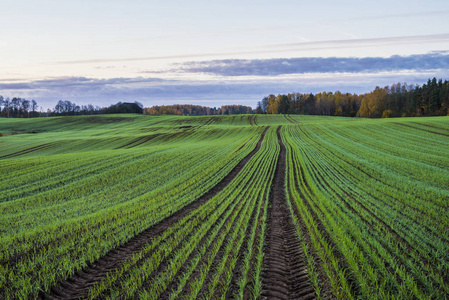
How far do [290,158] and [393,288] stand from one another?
20534mm

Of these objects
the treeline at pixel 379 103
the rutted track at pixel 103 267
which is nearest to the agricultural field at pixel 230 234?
the rutted track at pixel 103 267

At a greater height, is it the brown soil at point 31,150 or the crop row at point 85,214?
the brown soil at point 31,150

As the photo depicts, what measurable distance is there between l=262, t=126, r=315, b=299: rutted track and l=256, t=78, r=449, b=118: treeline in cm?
10389

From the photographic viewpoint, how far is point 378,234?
27.9 ft

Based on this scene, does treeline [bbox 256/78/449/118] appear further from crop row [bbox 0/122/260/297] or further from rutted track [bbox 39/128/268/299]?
rutted track [bbox 39/128/268/299]

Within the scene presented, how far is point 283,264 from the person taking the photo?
7012 millimetres

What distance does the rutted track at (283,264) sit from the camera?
229 inches

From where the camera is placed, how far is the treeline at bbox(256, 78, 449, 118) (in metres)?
88.3

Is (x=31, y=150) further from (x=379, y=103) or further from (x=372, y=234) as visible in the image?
(x=379, y=103)

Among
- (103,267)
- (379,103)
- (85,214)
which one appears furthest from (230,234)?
(379,103)

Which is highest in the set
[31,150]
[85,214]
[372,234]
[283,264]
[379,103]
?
[379,103]

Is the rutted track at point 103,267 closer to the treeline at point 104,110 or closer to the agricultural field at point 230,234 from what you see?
the agricultural field at point 230,234

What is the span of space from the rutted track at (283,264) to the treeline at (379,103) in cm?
10389

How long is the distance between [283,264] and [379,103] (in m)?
125
